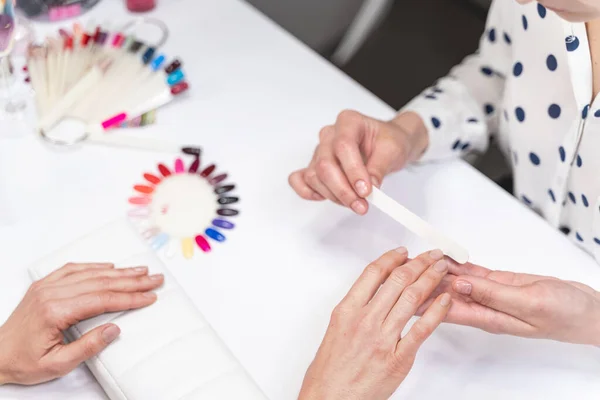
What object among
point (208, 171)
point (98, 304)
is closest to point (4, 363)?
point (98, 304)

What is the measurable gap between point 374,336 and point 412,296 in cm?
5

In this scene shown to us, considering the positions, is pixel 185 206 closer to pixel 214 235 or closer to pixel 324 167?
pixel 214 235

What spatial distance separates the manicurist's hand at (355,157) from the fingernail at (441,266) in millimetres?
107

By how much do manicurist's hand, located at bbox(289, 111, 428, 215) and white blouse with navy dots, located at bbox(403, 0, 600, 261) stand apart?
2.0 inches

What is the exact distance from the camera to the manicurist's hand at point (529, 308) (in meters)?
0.66

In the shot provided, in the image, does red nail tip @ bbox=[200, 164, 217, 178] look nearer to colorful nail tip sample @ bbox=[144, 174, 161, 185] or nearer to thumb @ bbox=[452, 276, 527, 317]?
colorful nail tip sample @ bbox=[144, 174, 161, 185]

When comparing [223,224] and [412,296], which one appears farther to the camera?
[223,224]

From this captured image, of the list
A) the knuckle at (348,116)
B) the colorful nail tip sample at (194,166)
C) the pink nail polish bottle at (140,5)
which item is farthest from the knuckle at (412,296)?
the pink nail polish bottle at (140,5)

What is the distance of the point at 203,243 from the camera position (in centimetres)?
81

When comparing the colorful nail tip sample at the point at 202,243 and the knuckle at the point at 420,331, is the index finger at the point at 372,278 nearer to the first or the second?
the knuckle at the point at 420,331

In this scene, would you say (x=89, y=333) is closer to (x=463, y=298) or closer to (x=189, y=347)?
(x=189, y=347)

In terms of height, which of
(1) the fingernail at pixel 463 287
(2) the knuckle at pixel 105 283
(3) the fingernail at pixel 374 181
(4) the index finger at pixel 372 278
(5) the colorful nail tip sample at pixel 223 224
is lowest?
(2) the knuckle at pixel 105 283

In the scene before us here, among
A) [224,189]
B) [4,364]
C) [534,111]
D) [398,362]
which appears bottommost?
[4,364]

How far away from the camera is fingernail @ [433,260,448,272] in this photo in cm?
68
